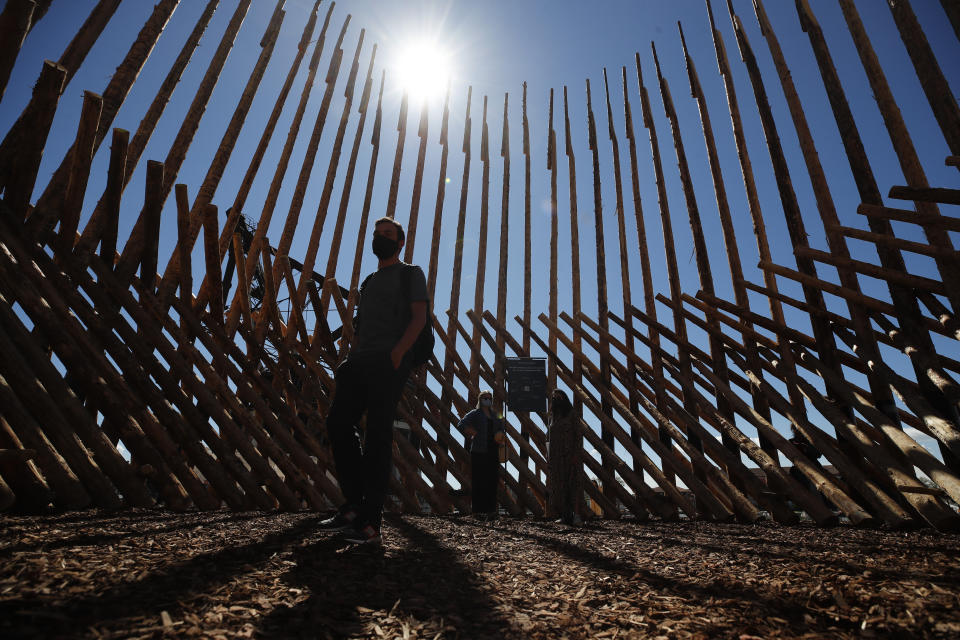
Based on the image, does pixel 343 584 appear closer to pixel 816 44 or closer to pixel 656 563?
pixel 656 563

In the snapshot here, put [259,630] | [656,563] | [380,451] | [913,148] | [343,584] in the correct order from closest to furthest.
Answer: [259,630] → [343,584] → [656,563] → [380,451] → [913,148]

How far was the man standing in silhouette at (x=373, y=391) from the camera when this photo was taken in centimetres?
253

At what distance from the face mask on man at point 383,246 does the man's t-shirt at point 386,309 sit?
128 millimetres

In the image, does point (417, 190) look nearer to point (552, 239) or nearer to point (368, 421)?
point (552, 239)

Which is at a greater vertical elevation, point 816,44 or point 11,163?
point 816,44

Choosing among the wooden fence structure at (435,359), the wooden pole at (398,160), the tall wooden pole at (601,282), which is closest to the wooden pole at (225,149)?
the wooden fence structure at (435,359)

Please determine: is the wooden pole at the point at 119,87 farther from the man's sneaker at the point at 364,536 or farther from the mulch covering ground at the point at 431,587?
the man's sneaker at the point at 364,536

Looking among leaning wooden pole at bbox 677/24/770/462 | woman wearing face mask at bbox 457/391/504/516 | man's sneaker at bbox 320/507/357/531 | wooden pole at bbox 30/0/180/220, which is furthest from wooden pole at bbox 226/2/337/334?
leaning wooden pole at bbox 677/24/770/462

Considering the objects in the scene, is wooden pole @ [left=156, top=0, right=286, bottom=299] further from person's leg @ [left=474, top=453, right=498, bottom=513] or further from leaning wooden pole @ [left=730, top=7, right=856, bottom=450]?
leaning wooden pole @ [left=730, top=7, right=856, bottom=450]

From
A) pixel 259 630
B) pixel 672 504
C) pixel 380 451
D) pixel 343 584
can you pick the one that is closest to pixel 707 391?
pixel 672 504

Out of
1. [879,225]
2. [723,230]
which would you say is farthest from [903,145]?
[723,230]

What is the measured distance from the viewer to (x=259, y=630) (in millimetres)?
1228

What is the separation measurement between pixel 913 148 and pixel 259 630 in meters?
5.86

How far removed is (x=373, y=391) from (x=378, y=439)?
26cm
